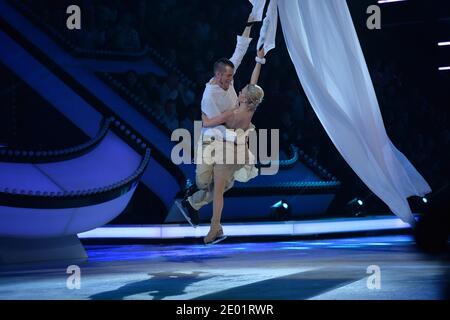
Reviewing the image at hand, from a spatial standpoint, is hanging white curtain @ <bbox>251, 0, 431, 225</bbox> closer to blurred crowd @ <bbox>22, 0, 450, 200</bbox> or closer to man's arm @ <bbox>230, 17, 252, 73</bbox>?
man's arm @ <bbox>230, 17, 252, 73</bbox>

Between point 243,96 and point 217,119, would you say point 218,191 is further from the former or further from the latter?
point 243,96

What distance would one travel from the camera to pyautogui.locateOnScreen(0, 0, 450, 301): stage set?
14.4 feet

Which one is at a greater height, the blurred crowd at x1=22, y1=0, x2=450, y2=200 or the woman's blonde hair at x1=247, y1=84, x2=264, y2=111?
the blurred crowd at x1=22, y1=0, x2=450, y2=200

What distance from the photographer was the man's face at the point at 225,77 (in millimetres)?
4770

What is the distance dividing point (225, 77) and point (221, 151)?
0.50 metres

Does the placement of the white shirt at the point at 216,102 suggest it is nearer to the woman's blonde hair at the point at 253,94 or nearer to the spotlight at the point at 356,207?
the woman's blonde hair at the point at 253,94

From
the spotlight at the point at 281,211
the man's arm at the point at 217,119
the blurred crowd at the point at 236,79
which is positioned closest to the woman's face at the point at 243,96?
the man's arm at the point at 217,119

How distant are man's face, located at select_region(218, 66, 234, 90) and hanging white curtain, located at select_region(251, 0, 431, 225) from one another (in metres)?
0.67

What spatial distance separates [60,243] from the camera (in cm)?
509

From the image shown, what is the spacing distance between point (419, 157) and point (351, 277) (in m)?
3.61

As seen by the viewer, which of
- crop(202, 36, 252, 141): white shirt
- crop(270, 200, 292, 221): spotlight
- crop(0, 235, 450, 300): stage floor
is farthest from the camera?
crop(270, 200, 292, 221): spotlight

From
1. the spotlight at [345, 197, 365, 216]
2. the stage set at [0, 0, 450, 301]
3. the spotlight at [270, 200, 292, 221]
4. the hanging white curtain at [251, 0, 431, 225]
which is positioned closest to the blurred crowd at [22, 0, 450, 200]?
the stage set at [0, 0, 450, 301]

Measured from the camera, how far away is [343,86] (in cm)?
521
